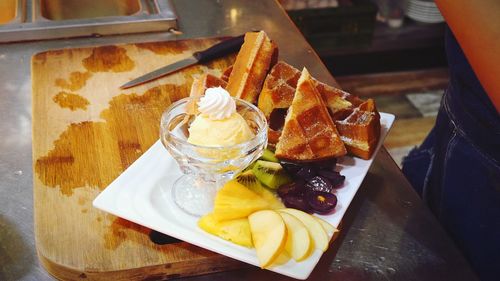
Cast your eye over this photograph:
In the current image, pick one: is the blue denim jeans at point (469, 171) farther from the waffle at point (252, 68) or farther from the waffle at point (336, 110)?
the waffle at point (252, 68)

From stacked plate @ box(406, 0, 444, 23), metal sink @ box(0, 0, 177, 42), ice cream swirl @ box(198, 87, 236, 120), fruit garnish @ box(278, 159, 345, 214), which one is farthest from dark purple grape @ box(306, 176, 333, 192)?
stacked plate @ box(406, 0, 444, 23)

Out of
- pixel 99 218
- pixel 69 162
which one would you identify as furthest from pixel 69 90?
pixel 99 218

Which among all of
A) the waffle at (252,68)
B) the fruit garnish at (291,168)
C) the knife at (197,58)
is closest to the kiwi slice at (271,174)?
the fruit garnish at (291,168)

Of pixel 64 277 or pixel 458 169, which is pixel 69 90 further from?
pixel 458 169

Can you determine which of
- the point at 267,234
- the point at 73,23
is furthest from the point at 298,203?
the point at 73,23

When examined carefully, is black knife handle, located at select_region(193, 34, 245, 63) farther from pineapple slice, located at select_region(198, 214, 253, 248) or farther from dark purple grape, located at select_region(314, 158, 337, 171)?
pineapple slice, located at select_region(198, 214, 253, 248)
